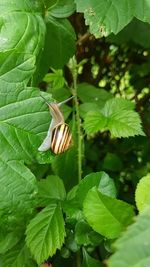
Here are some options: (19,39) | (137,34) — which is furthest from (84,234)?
(137,34)

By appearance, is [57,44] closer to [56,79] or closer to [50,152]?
[56,79]

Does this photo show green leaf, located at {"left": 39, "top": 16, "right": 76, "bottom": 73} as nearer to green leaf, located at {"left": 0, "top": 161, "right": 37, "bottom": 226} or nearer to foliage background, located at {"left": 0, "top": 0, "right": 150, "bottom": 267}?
foliage background, located at {"left": 0, "top": 0, "right": 150, "bottom": 267}

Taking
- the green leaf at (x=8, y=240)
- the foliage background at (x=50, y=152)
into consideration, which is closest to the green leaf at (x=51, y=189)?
the foliage background at (x=50, y=152)

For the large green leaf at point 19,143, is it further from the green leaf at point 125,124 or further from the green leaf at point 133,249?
the green leaf at point 133,249

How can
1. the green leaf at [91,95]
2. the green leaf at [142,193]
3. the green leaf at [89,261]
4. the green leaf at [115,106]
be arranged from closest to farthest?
Answer: the green leaf at [142,193] → the green leaf at [89,261] → the green leaf at [115,106] → the green leaf at [91,95]

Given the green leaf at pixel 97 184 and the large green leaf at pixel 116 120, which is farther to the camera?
the large green leaf at pixel 116 120
